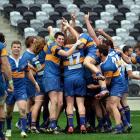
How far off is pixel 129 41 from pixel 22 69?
13908mm

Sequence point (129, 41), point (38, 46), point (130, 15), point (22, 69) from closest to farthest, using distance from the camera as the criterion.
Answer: point (22, 69), point (38, 46), point (129, 41), point (130, 15)

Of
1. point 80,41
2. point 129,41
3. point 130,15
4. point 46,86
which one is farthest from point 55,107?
point 130,15

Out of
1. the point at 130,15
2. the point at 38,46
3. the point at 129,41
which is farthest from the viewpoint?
the point at 130,15

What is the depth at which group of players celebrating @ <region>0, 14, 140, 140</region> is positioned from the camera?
13219 millimetres

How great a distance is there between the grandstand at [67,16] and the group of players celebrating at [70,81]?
11854 mm

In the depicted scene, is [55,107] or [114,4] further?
[114,4]

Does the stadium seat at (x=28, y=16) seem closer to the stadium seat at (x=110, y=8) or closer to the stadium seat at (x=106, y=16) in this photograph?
the stadium seat at (x=106, y=16)

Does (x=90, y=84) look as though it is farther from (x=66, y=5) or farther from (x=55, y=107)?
(x=66, y=5)

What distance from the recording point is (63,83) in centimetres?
1385

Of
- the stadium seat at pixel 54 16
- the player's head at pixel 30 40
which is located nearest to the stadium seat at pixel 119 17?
the stadium seat at pixel 54 16

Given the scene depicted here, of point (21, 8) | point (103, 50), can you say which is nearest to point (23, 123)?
point (103, 50)

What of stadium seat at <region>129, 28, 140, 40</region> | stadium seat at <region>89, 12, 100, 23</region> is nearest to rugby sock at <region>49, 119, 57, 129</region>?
stadium seat at <region>129, 28, 140, 40</region>

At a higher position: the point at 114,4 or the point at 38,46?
the point at 114,4

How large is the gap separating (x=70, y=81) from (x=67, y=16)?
13795 mm
